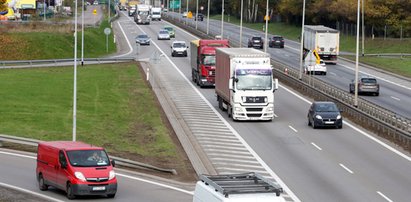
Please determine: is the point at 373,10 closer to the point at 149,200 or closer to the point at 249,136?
the point at 249,136

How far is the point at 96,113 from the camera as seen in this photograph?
6169cm

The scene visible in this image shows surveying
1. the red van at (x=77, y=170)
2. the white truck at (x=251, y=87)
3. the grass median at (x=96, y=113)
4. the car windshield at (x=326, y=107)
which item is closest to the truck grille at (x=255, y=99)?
the white truck at (x=251, y=87)

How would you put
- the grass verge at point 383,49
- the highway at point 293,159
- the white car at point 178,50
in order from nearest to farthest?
the highway at point 293,159
the grass verge at point 383,49
the white car at point 178,50

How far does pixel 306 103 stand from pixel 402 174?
86.6ft

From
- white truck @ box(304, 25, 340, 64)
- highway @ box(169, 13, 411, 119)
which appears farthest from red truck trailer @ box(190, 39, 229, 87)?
white truck @ box(304, 25, 340, 64)

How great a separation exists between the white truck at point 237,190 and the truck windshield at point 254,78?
34621 millimetres

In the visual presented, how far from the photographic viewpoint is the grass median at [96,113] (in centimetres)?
4912

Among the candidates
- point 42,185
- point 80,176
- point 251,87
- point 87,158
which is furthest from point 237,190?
point 251,87

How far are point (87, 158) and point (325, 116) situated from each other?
24.2m

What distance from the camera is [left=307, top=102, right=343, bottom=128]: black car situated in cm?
5694

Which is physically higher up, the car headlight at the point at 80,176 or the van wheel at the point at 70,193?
the car headlight at the point at 80,176

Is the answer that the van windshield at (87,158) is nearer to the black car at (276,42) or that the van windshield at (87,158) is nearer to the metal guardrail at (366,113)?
the metal guardrail at (366,113)

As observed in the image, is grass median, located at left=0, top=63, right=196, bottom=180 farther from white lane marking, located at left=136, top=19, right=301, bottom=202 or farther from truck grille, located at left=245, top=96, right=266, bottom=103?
truck grille, located at left=245, top=96, right=266, bottom=103

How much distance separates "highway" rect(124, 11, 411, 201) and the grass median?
3501mm
